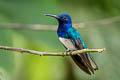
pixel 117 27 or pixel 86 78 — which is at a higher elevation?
pixel 117 27

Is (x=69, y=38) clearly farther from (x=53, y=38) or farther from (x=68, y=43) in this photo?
(x=53, y=38)

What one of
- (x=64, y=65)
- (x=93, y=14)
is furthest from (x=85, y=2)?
(x=64, y=65)

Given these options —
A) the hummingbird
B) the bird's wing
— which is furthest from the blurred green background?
the bird's wing

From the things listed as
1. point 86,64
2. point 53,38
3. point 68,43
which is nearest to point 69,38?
point 68,43

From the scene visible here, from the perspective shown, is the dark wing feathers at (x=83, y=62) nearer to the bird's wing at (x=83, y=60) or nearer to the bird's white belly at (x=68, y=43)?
the bird's wing at (x=83, y=60)

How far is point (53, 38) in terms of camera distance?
288cm

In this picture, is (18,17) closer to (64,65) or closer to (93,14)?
(64,65)

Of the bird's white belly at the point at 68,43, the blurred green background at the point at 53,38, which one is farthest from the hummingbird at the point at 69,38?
the blurred green background at the point at 53,38

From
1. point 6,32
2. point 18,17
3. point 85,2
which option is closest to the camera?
point 6,32

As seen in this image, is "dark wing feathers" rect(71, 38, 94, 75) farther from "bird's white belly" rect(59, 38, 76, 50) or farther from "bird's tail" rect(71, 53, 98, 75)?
"bird's white belly" rect(59, 38, 76, 50)

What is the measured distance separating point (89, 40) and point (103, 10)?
0.46m

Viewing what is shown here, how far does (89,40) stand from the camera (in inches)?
124

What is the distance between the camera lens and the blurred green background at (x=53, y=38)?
273 centimetres

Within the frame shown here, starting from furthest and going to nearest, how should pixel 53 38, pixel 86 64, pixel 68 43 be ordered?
pixel 53 38 < pixel 68 43 < pixel 86 64
